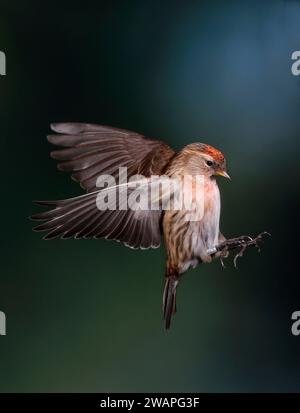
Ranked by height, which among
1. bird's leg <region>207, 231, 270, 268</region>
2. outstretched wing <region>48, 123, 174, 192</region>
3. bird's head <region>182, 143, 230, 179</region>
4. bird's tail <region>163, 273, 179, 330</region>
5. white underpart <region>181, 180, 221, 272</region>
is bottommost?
bird's tail <region>163, 273, 179, 330</region>

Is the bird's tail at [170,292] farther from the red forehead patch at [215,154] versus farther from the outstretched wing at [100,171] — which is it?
the red forehead patch at [215,154]

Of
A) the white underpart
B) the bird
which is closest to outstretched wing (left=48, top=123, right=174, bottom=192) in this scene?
the bird

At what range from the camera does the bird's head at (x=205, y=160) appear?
1.06 metres

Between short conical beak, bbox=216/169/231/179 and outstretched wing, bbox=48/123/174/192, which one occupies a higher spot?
outstretched wing, bbox=48/123/174/192

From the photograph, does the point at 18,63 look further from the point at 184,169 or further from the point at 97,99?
the point at 184,169

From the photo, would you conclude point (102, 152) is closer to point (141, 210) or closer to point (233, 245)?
point (141, 210)

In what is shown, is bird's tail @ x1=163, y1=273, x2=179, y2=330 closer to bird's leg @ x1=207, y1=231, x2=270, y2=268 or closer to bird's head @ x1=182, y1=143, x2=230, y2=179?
bird's leg @ x1=207, y1=231, x2=270, y2=268

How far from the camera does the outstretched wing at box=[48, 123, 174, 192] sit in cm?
123

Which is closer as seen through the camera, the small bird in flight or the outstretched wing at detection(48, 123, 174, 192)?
the small bird in flight

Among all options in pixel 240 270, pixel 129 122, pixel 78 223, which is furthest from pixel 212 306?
pixel 78 223

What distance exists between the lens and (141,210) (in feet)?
3.92

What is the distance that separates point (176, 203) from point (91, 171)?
0.16 m

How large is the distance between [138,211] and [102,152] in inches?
6.4

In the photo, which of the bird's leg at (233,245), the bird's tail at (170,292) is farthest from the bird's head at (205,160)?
the bird's tail at (170,292)
